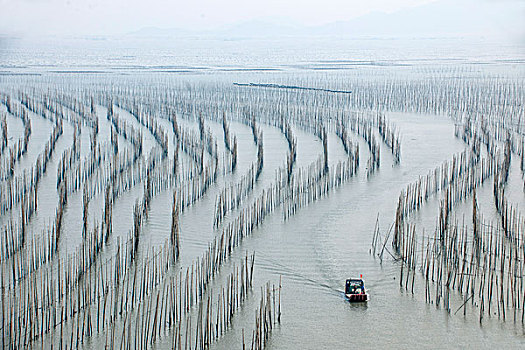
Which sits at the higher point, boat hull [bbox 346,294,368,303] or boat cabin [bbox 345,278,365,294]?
boat cabin [bbox 345,278,365,294]

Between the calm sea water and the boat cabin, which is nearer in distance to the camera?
the calm sea water

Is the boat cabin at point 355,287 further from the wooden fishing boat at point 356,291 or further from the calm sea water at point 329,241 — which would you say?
the calm sea water at point 329,241

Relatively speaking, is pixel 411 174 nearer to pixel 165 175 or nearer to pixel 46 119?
pixel 165 175

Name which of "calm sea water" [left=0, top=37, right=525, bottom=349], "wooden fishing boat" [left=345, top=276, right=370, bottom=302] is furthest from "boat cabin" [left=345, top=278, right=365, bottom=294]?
"calm sea water" [left=0, top=37, right=525, bottom=349]

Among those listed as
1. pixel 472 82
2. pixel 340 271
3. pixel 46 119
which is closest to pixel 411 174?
pixel 340 271

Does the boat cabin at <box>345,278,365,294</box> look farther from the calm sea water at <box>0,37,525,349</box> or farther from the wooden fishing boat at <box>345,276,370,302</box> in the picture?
the calm sea water at <box>0,37,525,349</box>

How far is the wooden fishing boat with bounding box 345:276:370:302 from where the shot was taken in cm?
596

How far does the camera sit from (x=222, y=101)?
61.7 feet

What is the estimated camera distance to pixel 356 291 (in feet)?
19.8

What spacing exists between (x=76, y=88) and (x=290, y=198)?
15.2 metres

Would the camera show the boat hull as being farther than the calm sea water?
Yes

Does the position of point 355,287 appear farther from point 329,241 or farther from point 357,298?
point 329,241

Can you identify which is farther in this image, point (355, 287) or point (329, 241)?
point (329, 241)

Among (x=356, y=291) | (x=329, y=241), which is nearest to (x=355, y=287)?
(x=356, y=291)
